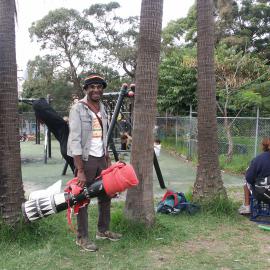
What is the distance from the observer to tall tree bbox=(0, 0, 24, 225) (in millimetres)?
4711

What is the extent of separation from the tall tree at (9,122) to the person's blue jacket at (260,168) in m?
3.17

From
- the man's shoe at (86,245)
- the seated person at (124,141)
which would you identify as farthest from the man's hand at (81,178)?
the seated person at (124,141)

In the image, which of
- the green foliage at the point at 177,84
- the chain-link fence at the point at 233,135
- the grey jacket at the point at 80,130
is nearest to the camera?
the grey jacket at the point at 80,130

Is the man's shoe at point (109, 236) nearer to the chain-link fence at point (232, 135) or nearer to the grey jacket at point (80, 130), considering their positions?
the grey jacket at point (80, 130)

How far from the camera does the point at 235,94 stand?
12.8 metres

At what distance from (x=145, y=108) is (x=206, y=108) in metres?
1.45

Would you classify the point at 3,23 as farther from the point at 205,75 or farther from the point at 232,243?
the point at 232,243

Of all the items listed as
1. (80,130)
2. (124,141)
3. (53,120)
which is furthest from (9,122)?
(124,141)

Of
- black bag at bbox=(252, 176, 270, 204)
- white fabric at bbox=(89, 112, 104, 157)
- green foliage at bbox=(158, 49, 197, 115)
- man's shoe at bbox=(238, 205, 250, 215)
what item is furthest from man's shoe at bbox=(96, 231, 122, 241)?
green foliage at bbox=(158, 49, 197, 115)

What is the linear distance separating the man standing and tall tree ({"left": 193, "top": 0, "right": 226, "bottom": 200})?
201cm

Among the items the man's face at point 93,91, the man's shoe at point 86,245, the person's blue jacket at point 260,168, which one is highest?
the man's face at point 93,91

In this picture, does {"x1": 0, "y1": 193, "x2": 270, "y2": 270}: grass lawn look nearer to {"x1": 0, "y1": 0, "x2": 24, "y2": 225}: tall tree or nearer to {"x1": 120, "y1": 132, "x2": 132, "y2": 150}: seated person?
{"x1": 0, "y1": 0, "x2": 24, "y2": 225}: tall tree

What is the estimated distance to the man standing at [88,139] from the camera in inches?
179

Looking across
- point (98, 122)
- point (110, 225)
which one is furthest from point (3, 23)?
point (110, 225)
